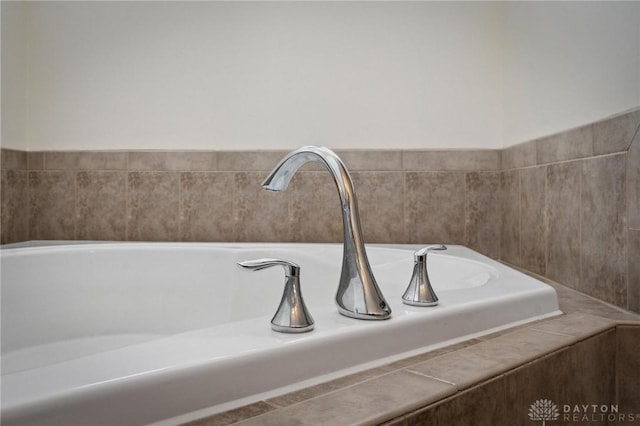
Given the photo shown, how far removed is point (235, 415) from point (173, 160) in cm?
160

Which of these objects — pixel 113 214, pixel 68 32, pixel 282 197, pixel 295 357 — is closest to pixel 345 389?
pixel 295 357

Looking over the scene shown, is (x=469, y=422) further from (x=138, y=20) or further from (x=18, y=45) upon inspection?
(x=18, y=45)

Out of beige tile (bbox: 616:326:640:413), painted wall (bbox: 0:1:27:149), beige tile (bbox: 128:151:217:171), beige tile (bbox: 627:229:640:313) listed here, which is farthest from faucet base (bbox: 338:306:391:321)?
painted wall (bbox: 0:1:27:149)

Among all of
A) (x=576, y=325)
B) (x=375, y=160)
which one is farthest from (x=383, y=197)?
(x=576, y=325)

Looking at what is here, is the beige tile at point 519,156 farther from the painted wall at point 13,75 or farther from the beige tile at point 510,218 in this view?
A: the painted wall at point 13,75

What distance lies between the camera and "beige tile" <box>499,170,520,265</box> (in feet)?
5.61

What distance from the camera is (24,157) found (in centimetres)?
197

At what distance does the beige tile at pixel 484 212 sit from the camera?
1891 millimetres

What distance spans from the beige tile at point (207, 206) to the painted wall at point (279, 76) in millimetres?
151

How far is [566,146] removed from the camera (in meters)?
1.33

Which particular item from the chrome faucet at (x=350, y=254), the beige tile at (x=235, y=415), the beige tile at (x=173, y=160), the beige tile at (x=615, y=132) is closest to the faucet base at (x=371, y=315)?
the chrome faucet at (x=350, y=254)

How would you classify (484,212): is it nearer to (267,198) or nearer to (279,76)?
(267,198)

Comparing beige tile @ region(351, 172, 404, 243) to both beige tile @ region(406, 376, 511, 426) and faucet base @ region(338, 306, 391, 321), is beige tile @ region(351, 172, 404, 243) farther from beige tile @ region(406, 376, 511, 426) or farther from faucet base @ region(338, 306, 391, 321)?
beige tile @ region(406, 376, 511, 426)

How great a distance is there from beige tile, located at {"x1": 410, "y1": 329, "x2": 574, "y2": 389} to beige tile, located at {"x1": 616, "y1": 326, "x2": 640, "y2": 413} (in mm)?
177
